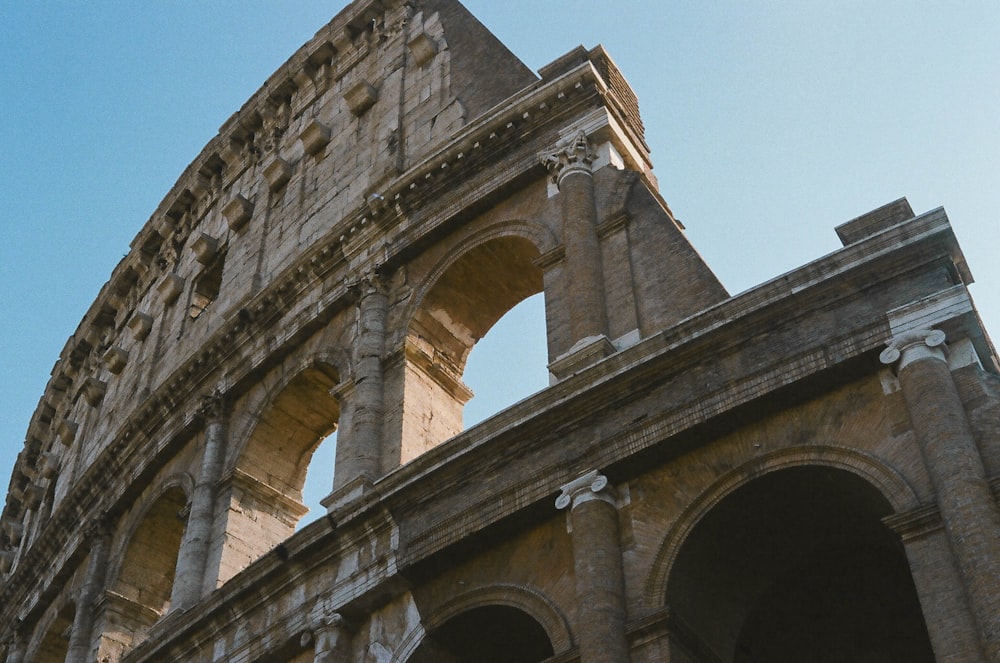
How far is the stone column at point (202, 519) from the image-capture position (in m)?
17.5

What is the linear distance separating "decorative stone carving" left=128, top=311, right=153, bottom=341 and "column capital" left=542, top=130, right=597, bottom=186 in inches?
411

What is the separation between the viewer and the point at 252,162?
24.9 m

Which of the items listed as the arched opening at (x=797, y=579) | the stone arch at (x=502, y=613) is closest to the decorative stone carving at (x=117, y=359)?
the stone arch at (x=502, y=613)

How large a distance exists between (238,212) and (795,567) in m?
12.8

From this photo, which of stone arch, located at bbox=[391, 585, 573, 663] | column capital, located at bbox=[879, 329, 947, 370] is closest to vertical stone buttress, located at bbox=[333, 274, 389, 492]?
stone arch, located at bbox=[391, 585, 573, 663]

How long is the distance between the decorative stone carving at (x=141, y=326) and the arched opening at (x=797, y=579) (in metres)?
14.3

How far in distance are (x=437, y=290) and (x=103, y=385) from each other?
1014cm

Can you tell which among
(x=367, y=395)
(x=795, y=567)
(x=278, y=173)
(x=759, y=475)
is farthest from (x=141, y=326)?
(x=759, y=475)

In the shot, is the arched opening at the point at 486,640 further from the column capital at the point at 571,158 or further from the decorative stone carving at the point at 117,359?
the decorative stone carving at the point at 117,359

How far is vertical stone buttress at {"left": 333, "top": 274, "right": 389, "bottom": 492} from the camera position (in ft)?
53.0

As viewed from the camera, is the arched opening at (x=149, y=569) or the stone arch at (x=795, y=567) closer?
the stone arch at (x=795, y=567)

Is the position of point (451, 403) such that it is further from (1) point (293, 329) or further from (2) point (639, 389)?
(2) point (639, 389)

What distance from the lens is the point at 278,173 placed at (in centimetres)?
2322

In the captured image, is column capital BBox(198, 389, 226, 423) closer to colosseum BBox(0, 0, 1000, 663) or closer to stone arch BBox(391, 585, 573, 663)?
colosseum BBox(0, 0, 1000, 663)
